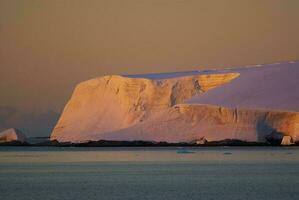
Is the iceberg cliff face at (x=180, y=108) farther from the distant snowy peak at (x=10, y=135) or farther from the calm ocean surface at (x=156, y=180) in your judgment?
the calm ocean surface at (x=156, y=180)

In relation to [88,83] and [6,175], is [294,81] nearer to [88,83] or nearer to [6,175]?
[88,83]

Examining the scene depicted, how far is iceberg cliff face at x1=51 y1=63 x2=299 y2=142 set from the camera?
40.6 m

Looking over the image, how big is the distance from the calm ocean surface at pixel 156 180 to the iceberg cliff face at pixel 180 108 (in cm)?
761

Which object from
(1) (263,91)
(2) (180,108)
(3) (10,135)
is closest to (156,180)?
(2) (180,108)

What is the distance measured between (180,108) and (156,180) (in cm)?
2024

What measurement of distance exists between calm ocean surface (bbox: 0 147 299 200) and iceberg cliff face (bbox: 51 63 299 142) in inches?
300

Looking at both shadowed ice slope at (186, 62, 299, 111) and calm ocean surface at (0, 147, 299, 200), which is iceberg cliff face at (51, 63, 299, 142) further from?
calm ocean surface at (0, 147, 299, 200)

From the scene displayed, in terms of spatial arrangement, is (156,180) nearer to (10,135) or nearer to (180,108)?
(180,108)

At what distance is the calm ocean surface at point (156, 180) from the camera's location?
1783 centimetres

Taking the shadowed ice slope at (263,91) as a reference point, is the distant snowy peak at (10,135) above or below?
below

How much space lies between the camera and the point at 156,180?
21.9 m

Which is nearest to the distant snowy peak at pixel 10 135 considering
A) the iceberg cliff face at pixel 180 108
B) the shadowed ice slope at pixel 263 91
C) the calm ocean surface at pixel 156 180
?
the iceberg cliff face at pixel 180 108

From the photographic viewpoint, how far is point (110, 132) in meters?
47.9

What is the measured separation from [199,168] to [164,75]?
2263 centimetres
